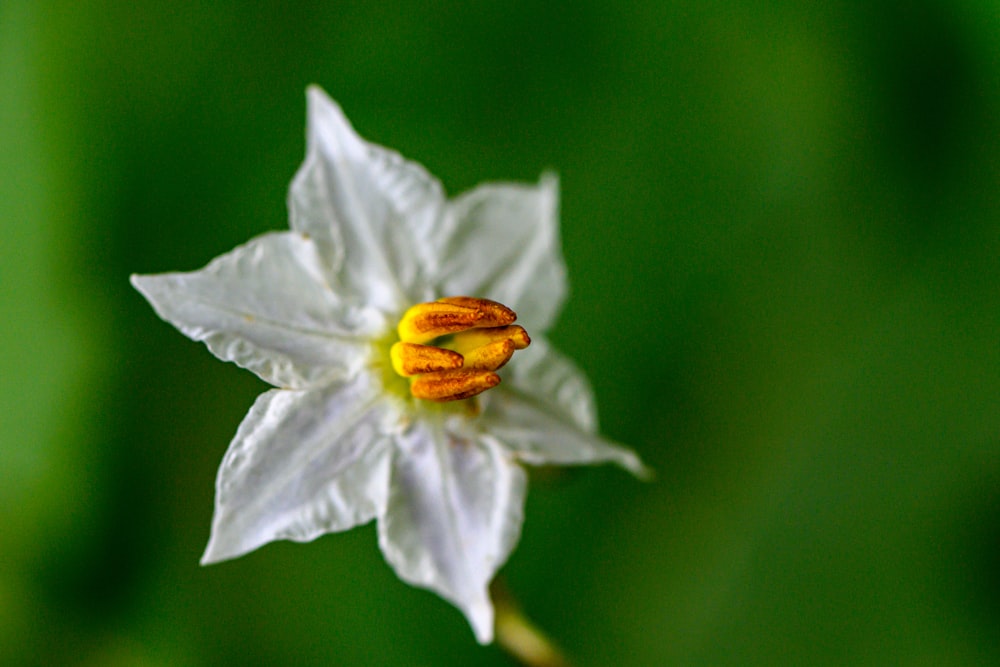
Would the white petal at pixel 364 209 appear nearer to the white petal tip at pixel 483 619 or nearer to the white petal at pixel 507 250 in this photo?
the white petal at pixel 507 250

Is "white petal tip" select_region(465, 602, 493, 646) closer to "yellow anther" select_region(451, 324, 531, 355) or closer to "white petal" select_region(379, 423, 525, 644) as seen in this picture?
"white petal" select_region(379, 423, 525, 644)

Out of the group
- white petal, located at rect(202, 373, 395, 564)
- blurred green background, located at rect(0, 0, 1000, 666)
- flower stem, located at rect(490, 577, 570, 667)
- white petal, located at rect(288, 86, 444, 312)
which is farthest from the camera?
blurred green background, located at rect(0, 0, 1000, 666)

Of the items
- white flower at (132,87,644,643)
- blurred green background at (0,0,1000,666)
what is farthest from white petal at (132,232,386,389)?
blurred green background at (0,0,1000,666)

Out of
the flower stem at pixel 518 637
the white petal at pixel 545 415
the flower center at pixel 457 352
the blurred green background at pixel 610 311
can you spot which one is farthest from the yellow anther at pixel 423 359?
the blurred green background at pixel 610 311

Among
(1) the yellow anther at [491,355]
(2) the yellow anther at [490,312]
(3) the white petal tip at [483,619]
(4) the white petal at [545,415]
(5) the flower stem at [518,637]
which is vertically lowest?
(5) the flower stem at [518,637]

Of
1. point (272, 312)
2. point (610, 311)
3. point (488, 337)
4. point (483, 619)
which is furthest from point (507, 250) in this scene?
point (610, 311)

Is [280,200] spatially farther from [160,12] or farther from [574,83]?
[574,83]

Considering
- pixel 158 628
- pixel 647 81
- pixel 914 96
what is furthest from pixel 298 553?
pixel 914 96
